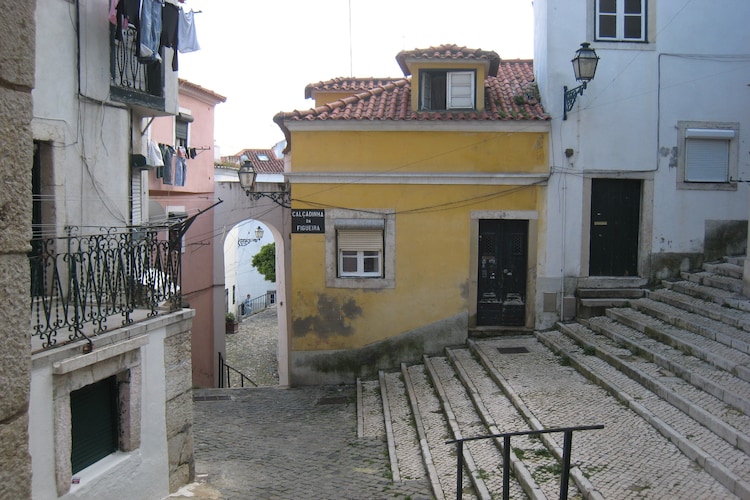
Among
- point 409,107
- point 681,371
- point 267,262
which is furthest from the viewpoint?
point 267,262

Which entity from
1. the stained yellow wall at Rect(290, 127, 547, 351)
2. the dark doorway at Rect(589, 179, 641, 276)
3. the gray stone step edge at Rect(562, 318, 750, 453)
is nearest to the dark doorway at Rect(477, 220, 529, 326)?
the stained yellow wall at Rect(290, 127, 547, 351)

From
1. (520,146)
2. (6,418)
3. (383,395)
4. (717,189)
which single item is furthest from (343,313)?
(6,418)

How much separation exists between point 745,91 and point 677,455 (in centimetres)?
879

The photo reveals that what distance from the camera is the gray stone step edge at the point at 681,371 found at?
22.8ft

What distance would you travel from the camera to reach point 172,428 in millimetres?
7762

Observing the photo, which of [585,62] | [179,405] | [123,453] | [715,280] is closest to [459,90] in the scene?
[585,62]

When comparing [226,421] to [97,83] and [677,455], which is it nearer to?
[97,83]

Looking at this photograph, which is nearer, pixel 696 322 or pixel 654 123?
pixel 696 322

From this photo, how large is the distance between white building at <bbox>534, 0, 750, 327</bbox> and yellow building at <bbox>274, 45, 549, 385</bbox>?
55 cm

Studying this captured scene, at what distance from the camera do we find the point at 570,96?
1190cm

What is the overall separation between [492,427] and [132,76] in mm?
6850

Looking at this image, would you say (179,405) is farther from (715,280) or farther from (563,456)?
(715,280)

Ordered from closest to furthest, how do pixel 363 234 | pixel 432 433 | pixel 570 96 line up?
pixel 432 433
pixel 570 96
pixel 363 234

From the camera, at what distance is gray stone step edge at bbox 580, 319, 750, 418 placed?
6.96 m
